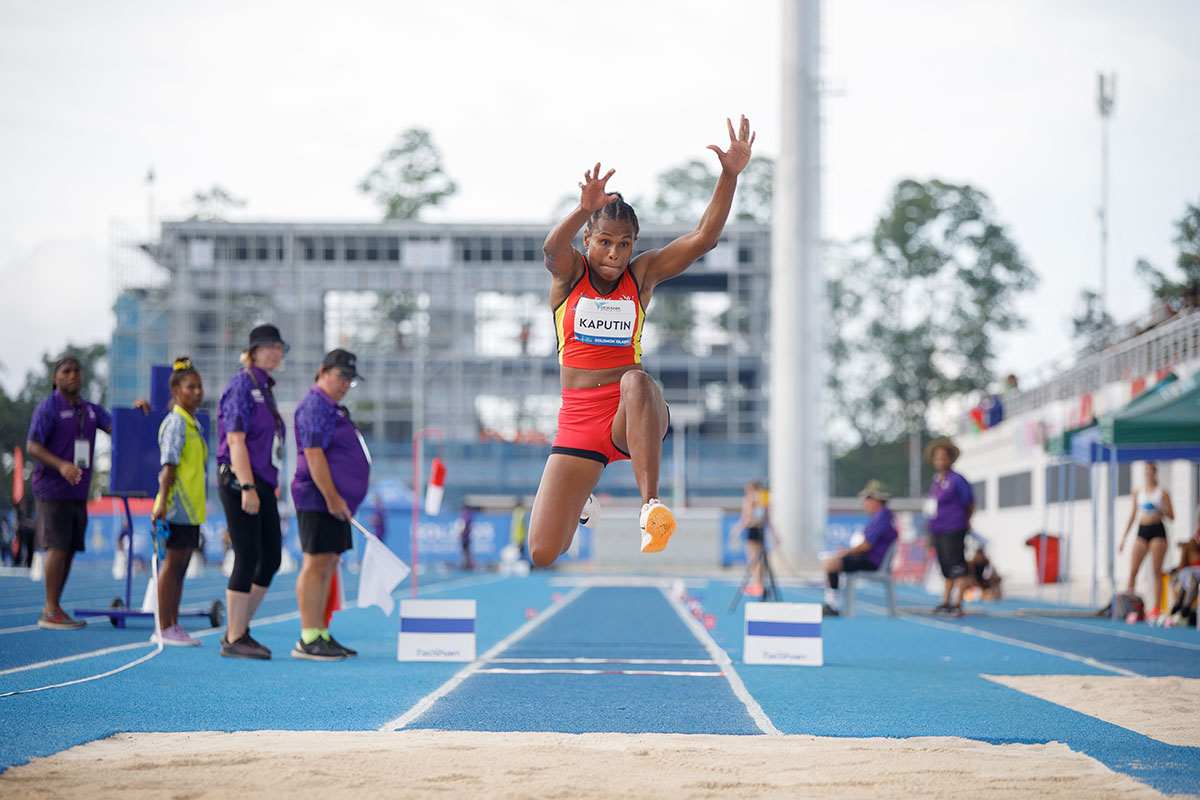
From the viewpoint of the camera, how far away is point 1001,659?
8.77 metres

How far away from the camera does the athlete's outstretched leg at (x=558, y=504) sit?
213 inches

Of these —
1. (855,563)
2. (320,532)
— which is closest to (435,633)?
(320,532)

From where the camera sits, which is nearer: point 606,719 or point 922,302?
point 606,719

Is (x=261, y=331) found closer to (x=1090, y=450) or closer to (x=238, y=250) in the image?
(x=1090, y=450)

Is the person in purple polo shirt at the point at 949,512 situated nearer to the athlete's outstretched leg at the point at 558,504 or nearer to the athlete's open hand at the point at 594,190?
the athlete's outstretched leg at the point at 558,504

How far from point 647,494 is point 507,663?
335 centimetres

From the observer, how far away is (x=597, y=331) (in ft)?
18.0

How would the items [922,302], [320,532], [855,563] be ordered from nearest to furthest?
[320,532], [855,563], [922,302]

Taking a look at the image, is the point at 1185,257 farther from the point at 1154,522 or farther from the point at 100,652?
the point at 100,652

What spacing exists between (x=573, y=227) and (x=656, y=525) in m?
1.34

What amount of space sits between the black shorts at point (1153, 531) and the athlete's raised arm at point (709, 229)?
1016 centimetres

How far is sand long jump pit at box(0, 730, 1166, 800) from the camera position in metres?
3.79

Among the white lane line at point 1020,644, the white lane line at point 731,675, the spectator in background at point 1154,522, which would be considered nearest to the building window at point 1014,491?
the spectator in background at point 1154,522

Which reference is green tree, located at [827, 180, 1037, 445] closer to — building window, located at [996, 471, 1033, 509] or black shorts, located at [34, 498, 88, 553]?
building window, located at [996, 471, 1033, 509]
